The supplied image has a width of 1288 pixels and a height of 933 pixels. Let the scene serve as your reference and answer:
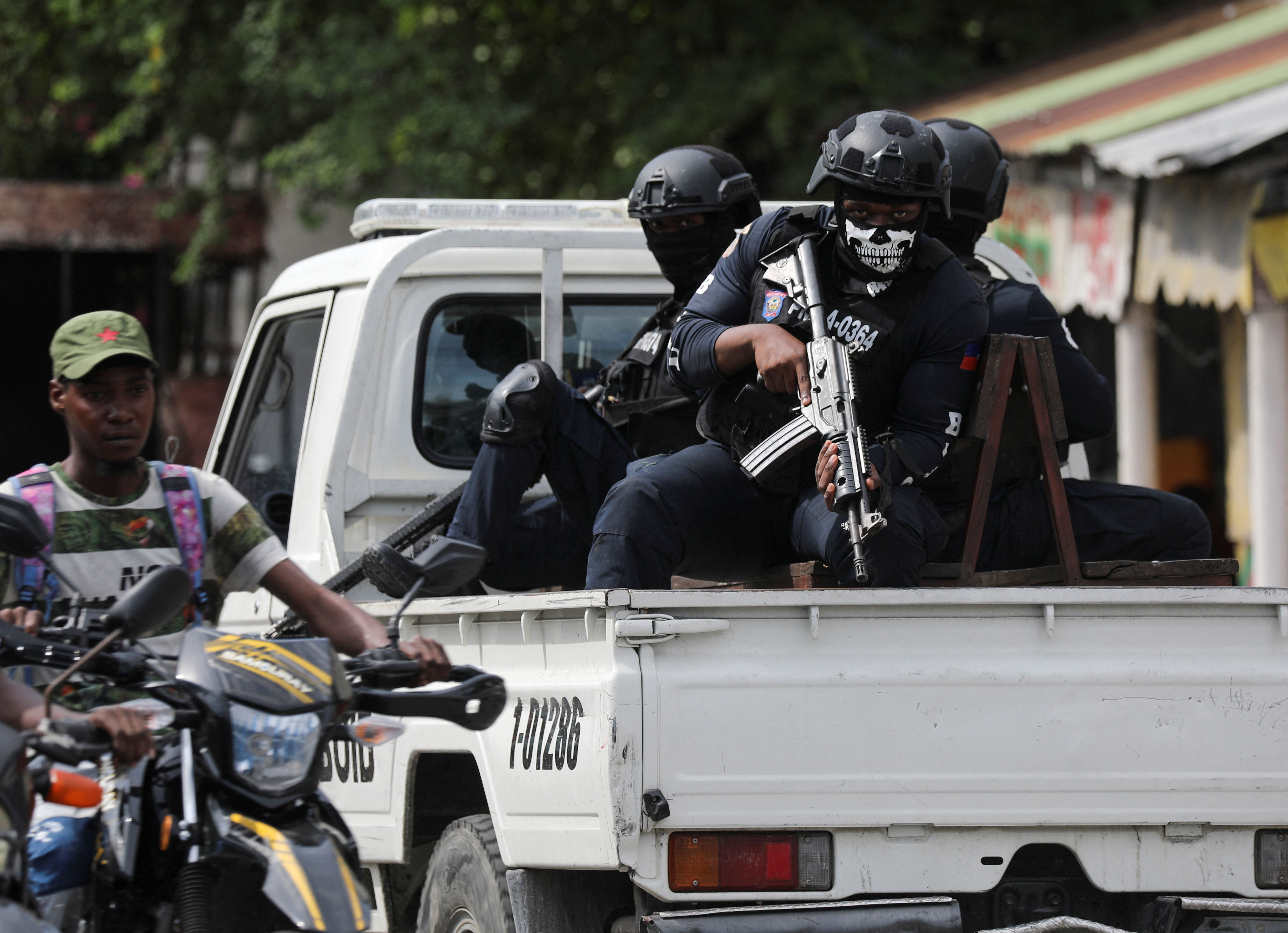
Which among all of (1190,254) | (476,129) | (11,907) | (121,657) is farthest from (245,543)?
(476,129)

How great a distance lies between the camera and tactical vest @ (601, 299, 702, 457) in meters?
5.27

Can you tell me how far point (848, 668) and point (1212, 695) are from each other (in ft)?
2.55

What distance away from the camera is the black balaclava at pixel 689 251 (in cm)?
538

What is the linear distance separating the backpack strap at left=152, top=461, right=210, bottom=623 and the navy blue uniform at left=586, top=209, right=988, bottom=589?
1043mm

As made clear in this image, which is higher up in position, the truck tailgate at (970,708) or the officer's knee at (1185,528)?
the officer's knee at (1185,528)

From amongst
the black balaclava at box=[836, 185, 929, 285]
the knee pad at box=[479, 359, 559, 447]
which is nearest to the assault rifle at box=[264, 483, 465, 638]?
the knee pad at box=[479, 359, 559, 447]

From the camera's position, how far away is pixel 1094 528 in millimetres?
4785

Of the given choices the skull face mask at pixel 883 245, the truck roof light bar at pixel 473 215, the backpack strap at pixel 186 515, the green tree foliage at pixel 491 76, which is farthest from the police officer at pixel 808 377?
the green tree foliage at pixel 491 76

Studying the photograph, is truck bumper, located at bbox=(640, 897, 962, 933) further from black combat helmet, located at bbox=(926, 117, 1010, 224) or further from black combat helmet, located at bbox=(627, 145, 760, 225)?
black combat helmet, located at bbox=(627, 145, 760, 225)

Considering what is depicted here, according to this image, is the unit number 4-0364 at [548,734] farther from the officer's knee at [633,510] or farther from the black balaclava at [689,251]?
the black balaclava at [689,251]

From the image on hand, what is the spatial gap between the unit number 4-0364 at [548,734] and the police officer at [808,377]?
523 mm

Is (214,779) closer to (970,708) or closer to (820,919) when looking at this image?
(820,919)

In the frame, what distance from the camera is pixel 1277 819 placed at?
3842 mm

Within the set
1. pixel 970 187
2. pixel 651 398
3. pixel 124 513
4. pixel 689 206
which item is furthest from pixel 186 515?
pixel 970 187
